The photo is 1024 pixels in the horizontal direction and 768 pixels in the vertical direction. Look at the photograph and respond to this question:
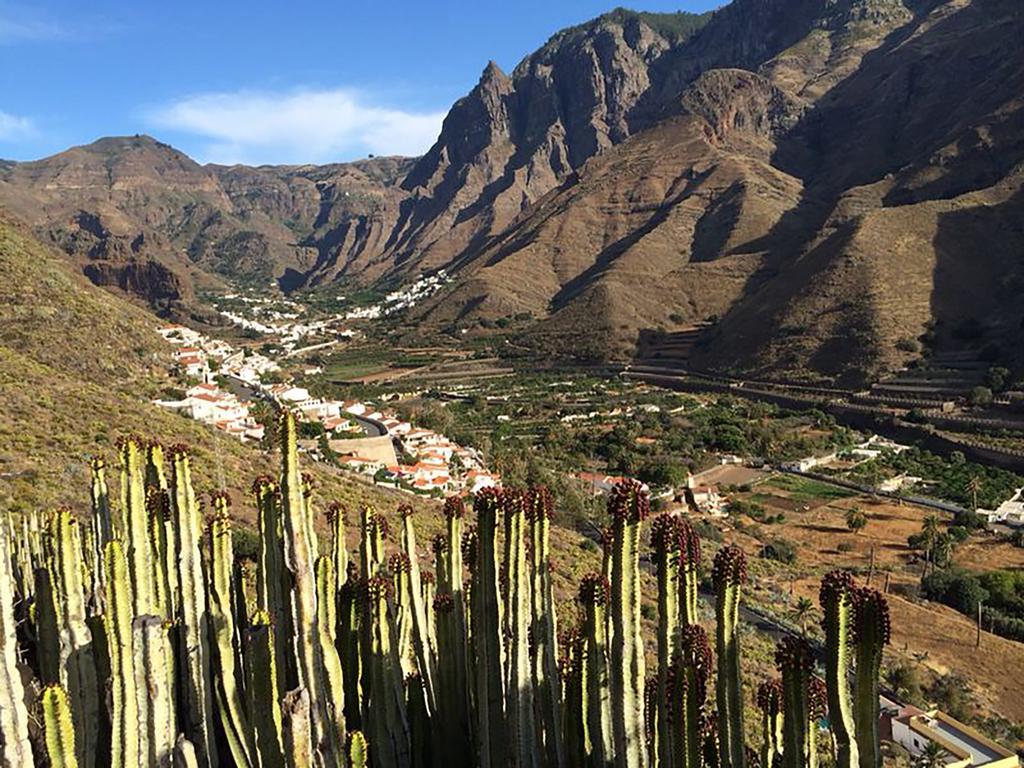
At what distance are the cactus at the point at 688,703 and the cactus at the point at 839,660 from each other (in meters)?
0.97

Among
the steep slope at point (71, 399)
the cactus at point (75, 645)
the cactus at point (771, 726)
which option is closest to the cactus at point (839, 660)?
the cactus at point (771, 726)

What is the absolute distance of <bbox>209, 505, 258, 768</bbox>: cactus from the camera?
577 centimetres

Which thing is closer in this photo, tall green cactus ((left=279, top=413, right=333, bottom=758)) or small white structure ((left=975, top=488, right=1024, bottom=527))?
tall green cactus ((left=279, top=413, right=333, bottom=758))

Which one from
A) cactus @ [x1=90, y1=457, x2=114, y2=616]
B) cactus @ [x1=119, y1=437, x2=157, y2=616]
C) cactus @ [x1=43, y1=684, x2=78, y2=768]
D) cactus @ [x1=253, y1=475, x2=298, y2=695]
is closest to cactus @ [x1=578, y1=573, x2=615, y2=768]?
cactus @ [x1=253, y1=475, x2=298, y2=695]

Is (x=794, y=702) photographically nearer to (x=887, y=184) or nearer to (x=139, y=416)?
(x=139, y=416)

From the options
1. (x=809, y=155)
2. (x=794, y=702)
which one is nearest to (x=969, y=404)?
(x=794, y=702)

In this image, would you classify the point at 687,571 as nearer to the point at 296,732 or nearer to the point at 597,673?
the point at 597,673

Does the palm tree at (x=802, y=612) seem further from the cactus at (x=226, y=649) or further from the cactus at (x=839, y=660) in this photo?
the cactus at (x=226, y=649)

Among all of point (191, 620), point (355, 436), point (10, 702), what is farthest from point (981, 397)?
point (10, 702)

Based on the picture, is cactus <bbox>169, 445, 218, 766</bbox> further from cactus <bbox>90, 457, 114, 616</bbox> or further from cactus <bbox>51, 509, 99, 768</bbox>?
cactus <bbox>90, 457, 114, 616</bbox>

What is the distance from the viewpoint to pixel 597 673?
5.58 meters

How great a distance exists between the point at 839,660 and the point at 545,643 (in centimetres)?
235

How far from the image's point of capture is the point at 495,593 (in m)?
5.83

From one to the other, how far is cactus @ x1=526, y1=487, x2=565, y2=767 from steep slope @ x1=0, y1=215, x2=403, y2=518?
945cm
